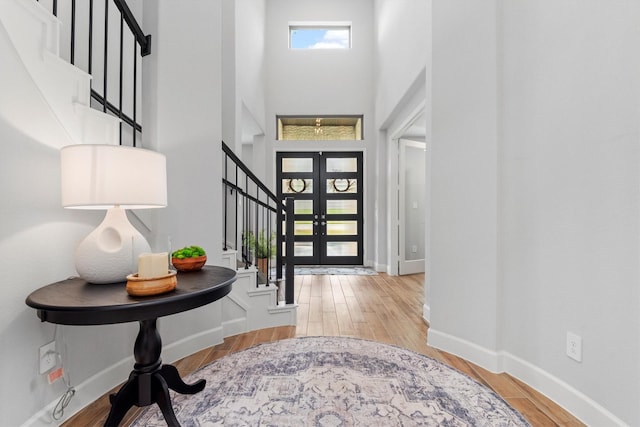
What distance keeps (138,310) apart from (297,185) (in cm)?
497

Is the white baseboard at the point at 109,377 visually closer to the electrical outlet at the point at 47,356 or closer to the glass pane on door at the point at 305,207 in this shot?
the electrical outlet at the point at 47,356

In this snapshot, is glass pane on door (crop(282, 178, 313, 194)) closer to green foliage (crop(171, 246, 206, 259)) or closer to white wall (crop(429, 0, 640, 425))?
white wall (crop(429, 0, 640, 425))

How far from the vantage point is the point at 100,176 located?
128 cm

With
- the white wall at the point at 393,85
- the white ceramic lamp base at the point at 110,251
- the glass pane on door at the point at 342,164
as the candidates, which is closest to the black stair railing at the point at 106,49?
the white ceramic lamp base at the point at 110,251

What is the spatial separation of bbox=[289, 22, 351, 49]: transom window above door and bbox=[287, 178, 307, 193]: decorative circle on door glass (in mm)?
2549

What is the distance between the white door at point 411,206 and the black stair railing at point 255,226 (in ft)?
7.06

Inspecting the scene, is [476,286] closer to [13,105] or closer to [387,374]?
[387,374]

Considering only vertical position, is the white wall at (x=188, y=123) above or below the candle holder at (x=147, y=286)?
above

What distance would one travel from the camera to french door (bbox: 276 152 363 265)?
6.04m

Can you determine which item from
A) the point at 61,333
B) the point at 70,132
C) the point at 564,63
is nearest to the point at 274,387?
the point at 61,333

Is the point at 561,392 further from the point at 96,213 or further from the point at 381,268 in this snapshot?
the point at 381,268

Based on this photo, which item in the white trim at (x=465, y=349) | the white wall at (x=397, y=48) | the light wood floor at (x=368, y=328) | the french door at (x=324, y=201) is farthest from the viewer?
the french door at (x=324, y=201)

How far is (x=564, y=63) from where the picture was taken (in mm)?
1656

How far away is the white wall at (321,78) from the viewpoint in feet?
19.4
